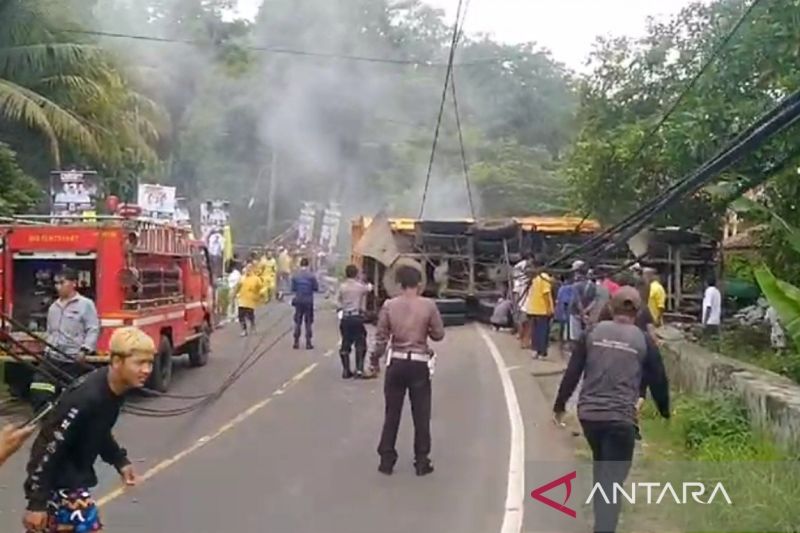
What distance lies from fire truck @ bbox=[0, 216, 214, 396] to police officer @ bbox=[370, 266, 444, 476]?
412 cm

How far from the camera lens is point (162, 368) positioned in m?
15.7

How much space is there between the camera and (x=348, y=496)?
919cm

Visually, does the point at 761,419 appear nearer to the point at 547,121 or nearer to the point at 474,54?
the point at 547,121

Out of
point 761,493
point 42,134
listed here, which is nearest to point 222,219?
point 42,134

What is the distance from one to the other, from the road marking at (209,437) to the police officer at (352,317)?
817mm

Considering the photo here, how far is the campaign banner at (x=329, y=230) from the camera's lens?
146 ft

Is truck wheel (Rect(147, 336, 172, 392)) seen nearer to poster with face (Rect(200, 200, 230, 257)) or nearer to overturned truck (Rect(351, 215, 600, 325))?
overturned truck (Rect(351, 215, 600, 325))

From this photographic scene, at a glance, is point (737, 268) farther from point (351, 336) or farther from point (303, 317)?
point (351, 336)

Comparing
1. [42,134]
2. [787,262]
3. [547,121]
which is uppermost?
[547,121]

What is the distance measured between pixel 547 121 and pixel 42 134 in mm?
35010

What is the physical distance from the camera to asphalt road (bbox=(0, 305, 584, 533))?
27.7ft

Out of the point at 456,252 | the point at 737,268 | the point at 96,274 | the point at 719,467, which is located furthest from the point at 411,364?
the point at 456,252

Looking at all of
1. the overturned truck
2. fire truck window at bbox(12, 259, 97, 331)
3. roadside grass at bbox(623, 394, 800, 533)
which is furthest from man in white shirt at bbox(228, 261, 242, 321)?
roadside grass at bbox(623, 394, 800, 533)

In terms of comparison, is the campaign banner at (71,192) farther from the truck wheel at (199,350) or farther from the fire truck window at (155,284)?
the fire truck window at (155,284)
